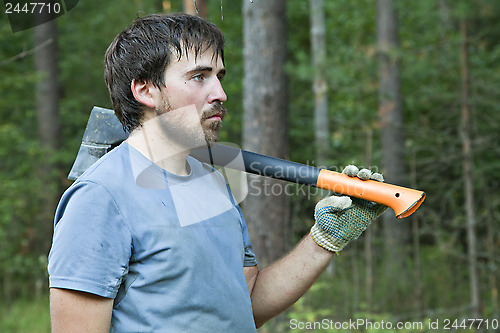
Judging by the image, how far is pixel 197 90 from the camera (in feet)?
5.89

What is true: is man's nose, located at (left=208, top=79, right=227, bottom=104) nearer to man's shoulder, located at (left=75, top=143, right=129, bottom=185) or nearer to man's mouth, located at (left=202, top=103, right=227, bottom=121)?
man's mouth, located at (left=202, top=103, right=227, bottom=121)

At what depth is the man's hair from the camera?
1.76m

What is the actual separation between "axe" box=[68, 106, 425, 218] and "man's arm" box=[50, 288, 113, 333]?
28.1 inches

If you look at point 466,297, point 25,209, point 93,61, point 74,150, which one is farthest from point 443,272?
point 93,61

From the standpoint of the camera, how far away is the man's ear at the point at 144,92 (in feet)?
5.82

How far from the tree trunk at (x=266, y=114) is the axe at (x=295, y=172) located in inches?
116

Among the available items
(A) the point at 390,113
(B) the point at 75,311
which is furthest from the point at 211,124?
(A) the point at 390,113

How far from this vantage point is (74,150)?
12.5m

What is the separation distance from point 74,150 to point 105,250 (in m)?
11.8

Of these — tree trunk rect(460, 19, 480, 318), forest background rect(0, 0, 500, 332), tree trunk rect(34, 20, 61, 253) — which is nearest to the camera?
forest background rect(0, 0, 500, 332)

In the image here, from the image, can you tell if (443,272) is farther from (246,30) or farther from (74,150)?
(74,150)

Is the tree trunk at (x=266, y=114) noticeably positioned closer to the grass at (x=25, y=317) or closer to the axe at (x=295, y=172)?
the axe at (x=295, y=172)

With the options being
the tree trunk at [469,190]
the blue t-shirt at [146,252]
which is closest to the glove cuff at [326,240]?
the blue t-shirt at [146,252]

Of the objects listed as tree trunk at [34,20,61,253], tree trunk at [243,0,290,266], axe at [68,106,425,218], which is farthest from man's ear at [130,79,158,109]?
tree trunk at [34,20,61,253]
